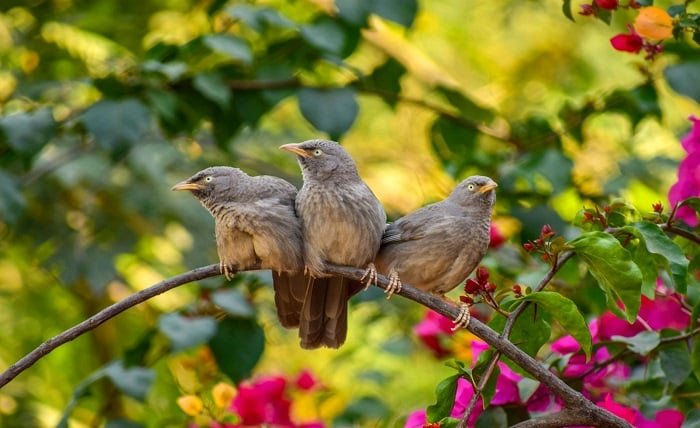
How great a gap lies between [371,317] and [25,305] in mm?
1521

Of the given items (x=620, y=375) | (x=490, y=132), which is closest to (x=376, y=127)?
(x=490, y=132)

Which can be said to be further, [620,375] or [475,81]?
[475,81]

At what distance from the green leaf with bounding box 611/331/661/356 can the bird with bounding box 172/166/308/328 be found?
0.63m

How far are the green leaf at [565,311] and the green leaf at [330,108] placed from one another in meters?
1.44

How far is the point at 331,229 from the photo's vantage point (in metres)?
2.00

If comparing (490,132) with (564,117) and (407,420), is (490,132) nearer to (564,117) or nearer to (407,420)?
(564,117)

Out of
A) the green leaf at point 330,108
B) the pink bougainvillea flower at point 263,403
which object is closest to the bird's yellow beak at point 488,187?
the green leaf at point 330,108

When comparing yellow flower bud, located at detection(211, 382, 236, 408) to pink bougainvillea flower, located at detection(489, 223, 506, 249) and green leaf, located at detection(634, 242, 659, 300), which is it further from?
green leaf, located at detection(634, 242, 659, 300)

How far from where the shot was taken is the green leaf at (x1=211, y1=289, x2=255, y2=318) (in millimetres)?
2754

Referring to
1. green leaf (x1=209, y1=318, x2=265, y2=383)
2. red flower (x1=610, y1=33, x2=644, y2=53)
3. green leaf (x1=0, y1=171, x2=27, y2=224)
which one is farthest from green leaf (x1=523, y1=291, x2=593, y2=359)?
green leaf (x1=0, y1=171, x2=27, y2=224)

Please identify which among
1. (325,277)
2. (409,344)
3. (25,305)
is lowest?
(25,305)

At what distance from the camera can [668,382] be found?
7.18 ft

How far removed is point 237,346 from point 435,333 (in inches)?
25.1

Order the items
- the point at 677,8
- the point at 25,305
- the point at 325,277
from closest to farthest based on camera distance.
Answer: the point at 325,277
the point at 677,8
the point at 25,305
